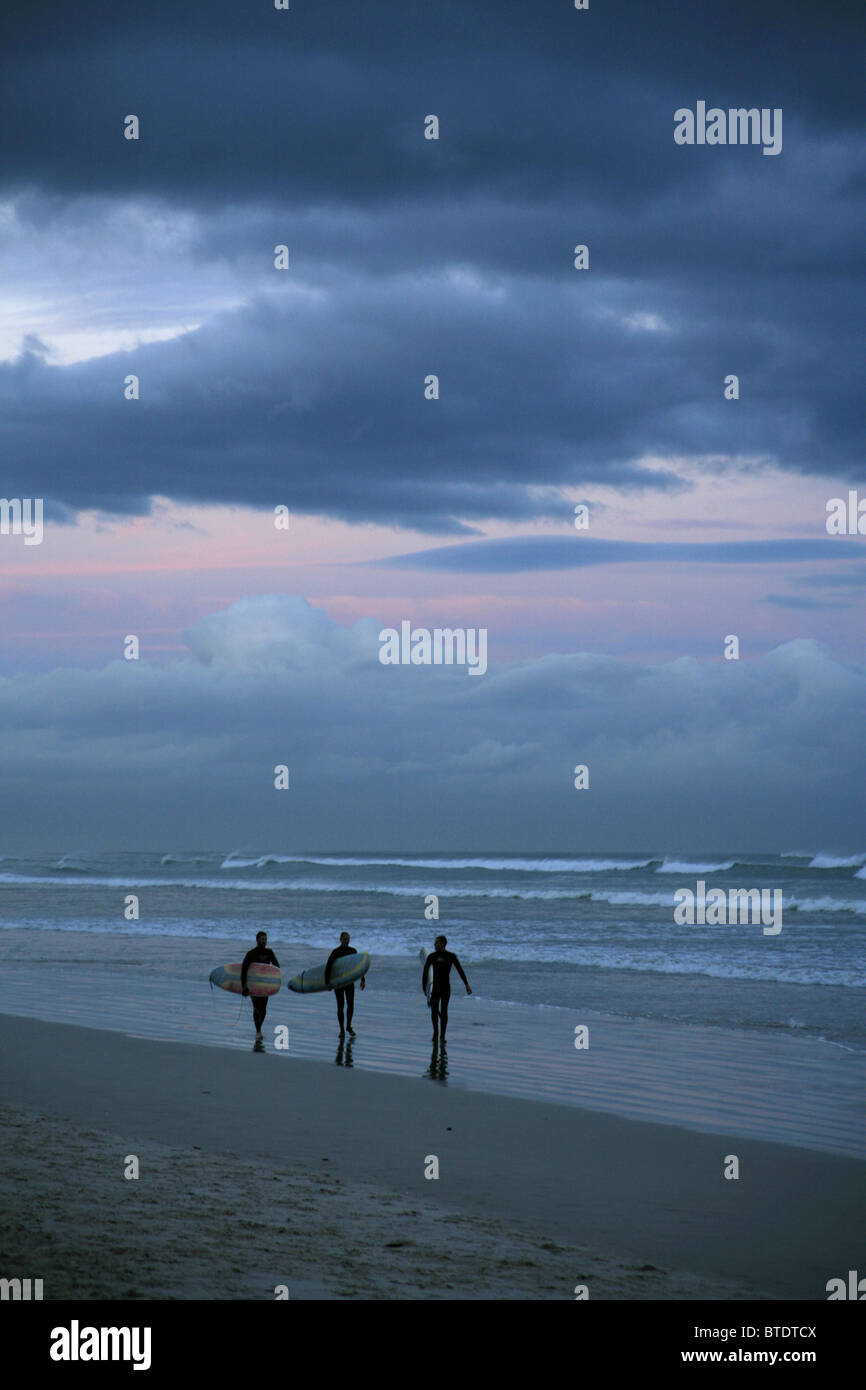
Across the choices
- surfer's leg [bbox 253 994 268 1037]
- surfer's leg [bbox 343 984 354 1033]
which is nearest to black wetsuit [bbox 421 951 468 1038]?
surfer's leg [bbox 343 984 354 1033]

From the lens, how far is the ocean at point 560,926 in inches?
923

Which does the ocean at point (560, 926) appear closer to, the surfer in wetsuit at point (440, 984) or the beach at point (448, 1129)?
the beach at point (448, 1129)

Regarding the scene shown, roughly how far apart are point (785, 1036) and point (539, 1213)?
10.8m

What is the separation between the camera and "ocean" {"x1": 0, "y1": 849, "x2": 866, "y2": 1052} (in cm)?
2345

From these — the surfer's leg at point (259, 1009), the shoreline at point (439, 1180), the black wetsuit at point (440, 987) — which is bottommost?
the shoreline at point (439, 1180)

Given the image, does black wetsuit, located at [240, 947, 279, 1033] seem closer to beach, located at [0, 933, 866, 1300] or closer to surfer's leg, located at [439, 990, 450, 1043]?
beach, located at [0, 933, 866, 1300]

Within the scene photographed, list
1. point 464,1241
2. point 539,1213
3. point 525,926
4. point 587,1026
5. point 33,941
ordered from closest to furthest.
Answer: point 464,1241, point 539,1213, point 587,1026, point 33,941, point 525,926

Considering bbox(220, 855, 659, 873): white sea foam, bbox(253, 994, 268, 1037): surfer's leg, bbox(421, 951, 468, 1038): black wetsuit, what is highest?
→ bbox(220, 855, 659, 873): white sea foam

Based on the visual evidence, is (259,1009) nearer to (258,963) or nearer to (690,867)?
(258,963)

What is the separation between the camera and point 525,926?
40.3 metres

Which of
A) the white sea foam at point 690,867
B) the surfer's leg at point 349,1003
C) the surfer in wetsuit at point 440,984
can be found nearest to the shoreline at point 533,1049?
the surfer's leg at point 349,1003
